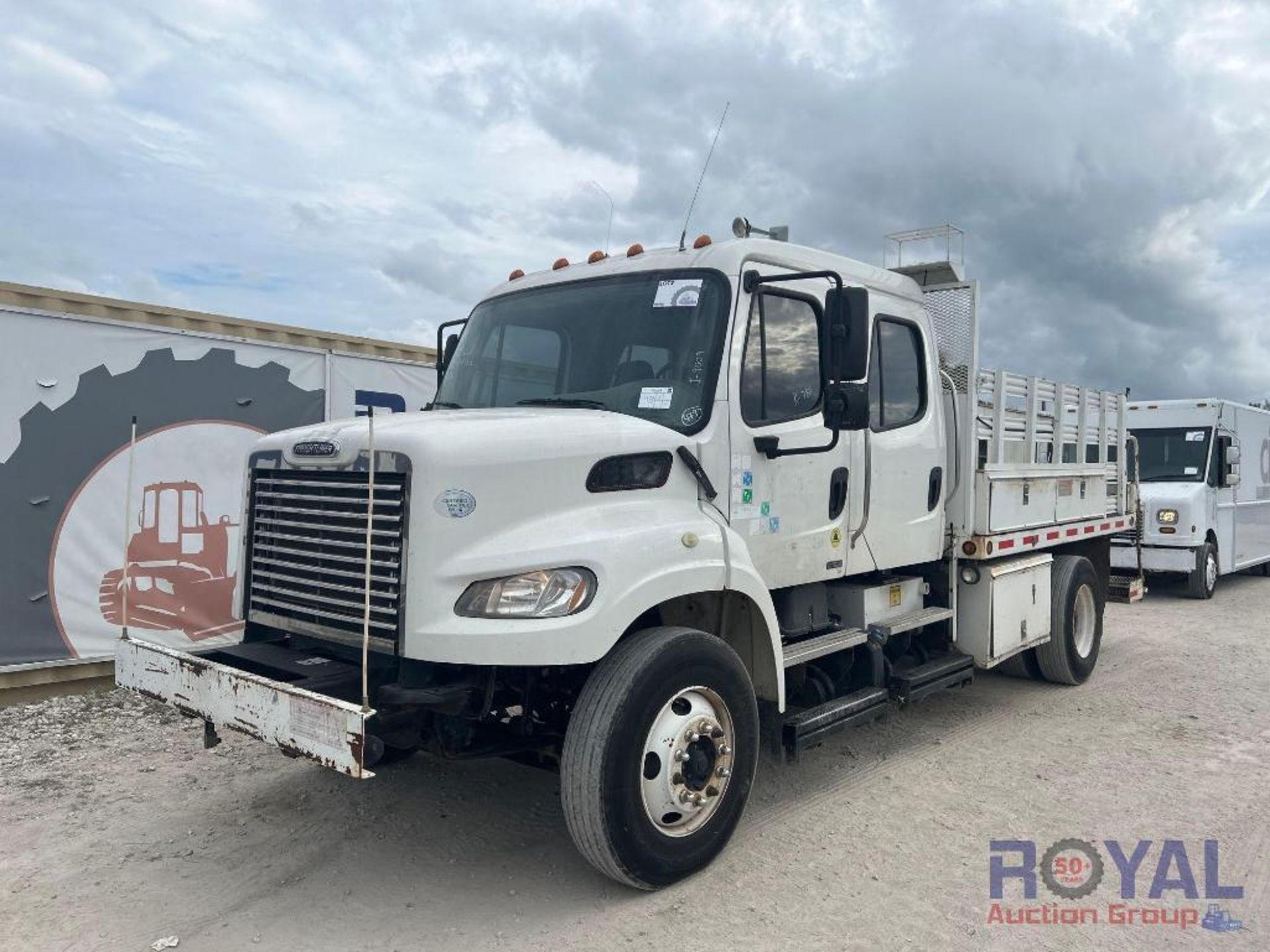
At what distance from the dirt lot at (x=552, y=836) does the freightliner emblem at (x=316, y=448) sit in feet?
5.89

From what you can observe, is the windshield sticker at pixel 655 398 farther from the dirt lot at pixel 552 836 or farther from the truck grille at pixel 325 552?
the dirt lot at pixel 552 836

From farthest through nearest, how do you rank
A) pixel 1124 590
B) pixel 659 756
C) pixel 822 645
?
pixel 1124 590, pixel 822 645, pixel 659 756

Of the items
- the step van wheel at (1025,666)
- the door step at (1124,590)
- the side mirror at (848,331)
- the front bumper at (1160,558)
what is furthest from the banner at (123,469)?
the front bumper at (1160,558)

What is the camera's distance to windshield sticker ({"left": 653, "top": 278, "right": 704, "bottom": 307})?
4352 millimetres

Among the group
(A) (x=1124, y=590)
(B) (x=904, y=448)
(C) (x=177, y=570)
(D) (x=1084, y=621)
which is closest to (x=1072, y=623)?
(D) (x=1084, y=621)

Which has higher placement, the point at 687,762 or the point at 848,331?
the point at 848,331

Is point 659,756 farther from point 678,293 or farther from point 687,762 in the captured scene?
Answer: point 678,293

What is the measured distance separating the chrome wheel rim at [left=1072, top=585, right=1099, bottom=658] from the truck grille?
19.1 feet

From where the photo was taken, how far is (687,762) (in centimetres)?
388

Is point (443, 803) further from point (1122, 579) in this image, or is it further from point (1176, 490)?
point (1176, 490)

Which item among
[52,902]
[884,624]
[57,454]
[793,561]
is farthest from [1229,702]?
[57,454]

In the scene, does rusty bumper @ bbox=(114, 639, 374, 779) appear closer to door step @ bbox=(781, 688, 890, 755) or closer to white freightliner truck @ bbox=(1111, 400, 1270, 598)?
door step @ bbox=(781, 688, 890, 755)

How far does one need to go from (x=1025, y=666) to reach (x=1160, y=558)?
6.34m

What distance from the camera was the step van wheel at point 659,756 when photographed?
3545 mm
